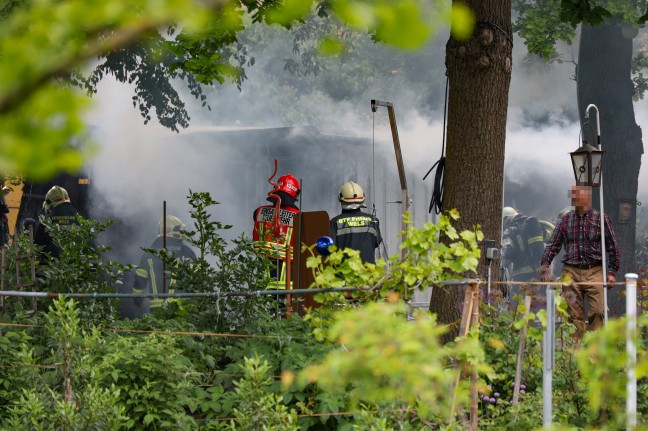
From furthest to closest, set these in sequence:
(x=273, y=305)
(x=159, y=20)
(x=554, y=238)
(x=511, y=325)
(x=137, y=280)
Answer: (x=137, y=280) → (x=554, y=238) → (x=273, y=305) → (x=511, y=325) → (x=159, y=20)

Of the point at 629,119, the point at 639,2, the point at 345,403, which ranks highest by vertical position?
the point at 639,2

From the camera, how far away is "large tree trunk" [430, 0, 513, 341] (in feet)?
26.5

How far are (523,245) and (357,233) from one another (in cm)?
1001

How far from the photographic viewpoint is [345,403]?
5801mm

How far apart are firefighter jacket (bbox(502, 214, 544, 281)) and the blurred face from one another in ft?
30.3

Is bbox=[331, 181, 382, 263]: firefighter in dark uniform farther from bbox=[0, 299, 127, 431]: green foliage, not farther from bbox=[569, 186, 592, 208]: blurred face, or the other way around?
bbox=[0, 299, 127, 431]: green foliage

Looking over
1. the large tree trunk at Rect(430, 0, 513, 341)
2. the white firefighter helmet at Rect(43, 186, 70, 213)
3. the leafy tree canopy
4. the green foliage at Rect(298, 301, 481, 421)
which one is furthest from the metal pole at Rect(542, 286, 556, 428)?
the white firefighter helmet at Rect(43, 186, 70, 213)

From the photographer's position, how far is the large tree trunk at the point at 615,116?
18719 mm

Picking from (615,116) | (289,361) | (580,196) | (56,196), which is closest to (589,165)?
(580,196)

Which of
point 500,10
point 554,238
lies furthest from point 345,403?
point 554,238

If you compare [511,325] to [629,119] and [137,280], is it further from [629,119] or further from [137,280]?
[629,119]

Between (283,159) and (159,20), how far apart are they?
57.1 feet

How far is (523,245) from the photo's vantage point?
20.3m

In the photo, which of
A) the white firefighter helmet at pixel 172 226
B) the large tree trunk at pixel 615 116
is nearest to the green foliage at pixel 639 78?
the large tree trunk at pixel 615 116
